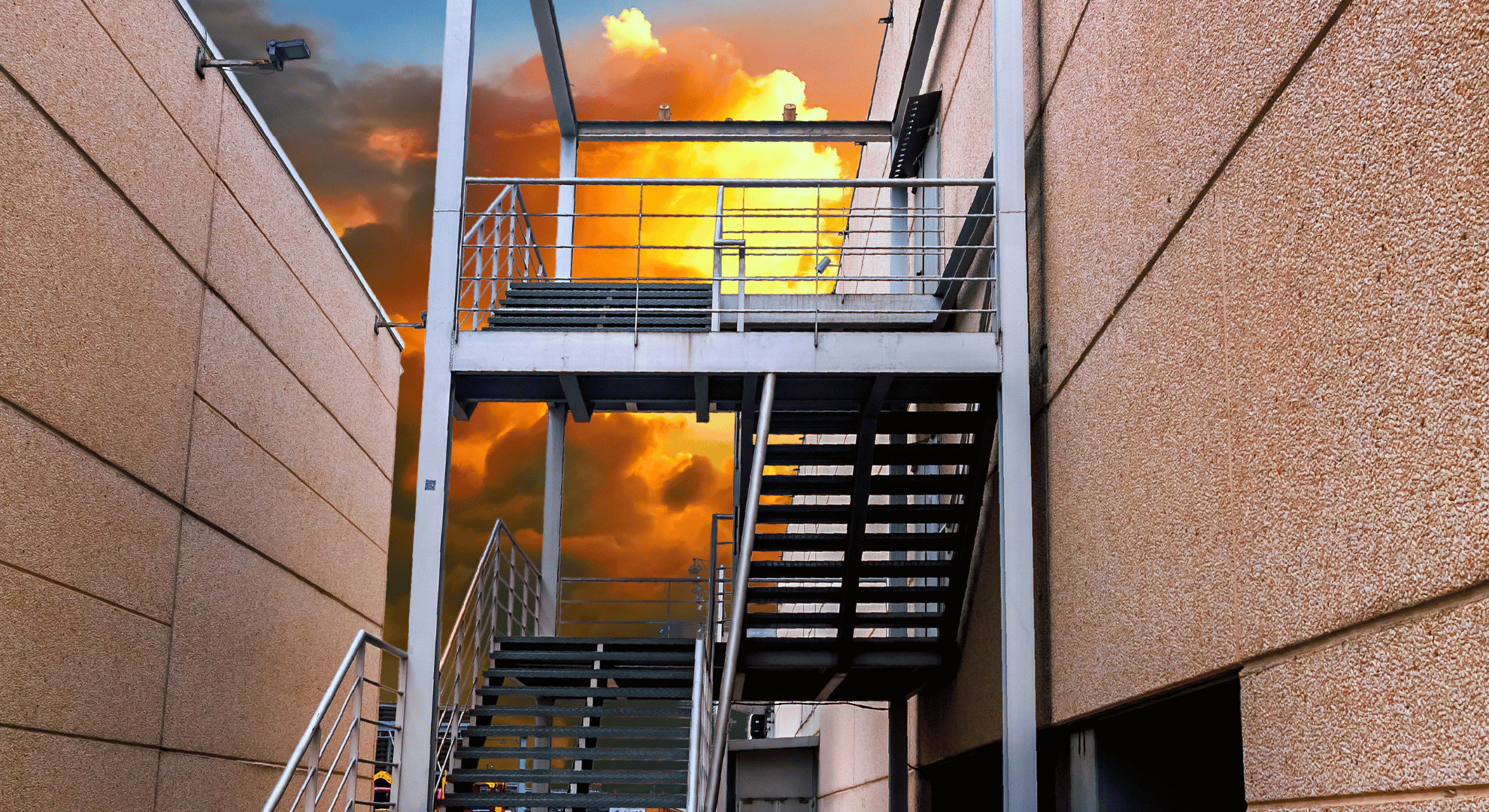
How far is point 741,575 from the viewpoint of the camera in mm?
6250

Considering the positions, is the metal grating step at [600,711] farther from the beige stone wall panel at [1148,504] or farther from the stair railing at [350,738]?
the beige stone wall panel at [1148,504]

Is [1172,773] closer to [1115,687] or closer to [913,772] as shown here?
[1115,687]

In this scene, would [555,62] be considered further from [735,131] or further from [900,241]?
[900,241]

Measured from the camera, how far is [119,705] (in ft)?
22.0

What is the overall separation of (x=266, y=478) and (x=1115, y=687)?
682 cm

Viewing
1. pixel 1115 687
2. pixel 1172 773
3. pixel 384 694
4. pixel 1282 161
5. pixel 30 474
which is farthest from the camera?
pixel 384 694

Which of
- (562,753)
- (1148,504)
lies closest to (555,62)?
(562,753)

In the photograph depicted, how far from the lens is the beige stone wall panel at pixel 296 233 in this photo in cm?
855

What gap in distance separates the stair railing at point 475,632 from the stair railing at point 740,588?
1432 millimetres

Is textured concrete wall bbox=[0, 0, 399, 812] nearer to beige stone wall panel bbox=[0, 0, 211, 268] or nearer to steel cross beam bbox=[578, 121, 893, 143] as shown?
beige stone wall panel bbox=[0, 0, 211, 268]

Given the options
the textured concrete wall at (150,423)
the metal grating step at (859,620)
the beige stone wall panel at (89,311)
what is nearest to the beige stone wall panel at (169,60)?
the textured concrete wall at (150,423)

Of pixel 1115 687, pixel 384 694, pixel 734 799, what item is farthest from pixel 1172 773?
pixel 384 694

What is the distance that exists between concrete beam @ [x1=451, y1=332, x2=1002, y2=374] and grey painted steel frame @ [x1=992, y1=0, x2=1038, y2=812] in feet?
0.80

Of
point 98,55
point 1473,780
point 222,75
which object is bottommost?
point 1473,780
